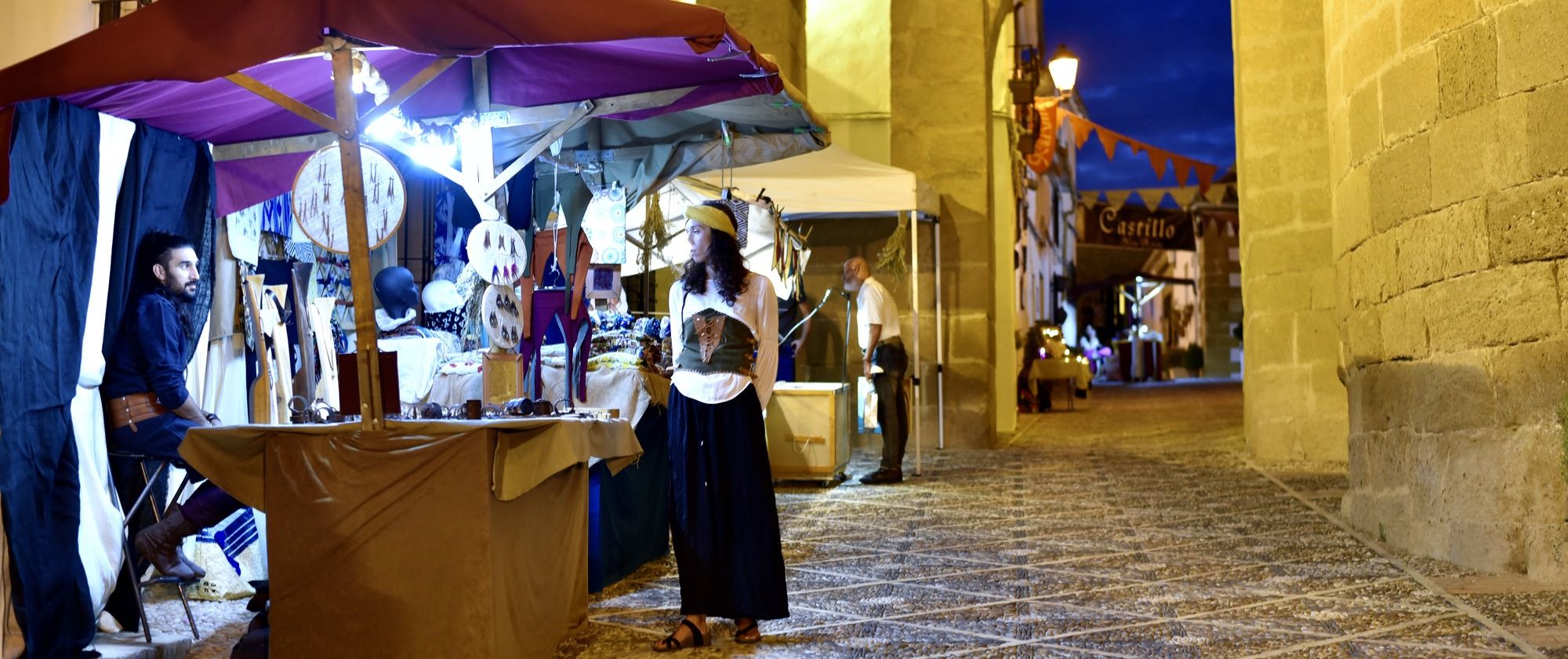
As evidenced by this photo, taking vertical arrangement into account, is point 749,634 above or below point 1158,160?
below

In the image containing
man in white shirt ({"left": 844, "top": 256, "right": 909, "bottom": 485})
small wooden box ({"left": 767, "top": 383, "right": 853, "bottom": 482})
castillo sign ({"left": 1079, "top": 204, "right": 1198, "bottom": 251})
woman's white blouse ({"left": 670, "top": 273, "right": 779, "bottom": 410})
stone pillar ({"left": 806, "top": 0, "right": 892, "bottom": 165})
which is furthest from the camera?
castillo sign ({"left": 1079, "top": 204, "right": 1198, "bottom": 251})

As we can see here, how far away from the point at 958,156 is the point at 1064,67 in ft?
12.5

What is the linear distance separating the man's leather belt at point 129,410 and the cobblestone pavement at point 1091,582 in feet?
5.95

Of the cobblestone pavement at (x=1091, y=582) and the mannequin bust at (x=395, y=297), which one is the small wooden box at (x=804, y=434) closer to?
the cobblestone pavement at (x=1091, y=582)

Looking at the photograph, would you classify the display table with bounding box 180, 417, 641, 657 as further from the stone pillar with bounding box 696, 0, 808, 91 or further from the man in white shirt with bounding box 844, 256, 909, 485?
the stone pillar with bounding box 696, 0, 808, 91

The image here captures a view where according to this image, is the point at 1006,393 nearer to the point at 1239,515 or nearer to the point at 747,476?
the point at 1239,515

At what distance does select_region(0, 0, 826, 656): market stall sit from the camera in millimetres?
3975

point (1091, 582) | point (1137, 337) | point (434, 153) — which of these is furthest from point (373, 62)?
point (1137, 337)

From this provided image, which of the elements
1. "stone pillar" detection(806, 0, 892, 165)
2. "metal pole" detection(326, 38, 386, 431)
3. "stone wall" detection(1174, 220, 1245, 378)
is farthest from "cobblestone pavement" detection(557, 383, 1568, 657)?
"stone wall" detection(1174, 220, 1245, 378)

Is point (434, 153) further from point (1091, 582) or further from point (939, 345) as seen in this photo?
point (939, 345)

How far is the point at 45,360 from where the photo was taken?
441 centimetres

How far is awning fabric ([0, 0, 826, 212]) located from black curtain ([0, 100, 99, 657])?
0.17 meters

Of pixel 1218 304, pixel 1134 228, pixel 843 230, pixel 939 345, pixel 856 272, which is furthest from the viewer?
pixel 1218 304

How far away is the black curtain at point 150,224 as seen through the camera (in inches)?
194
